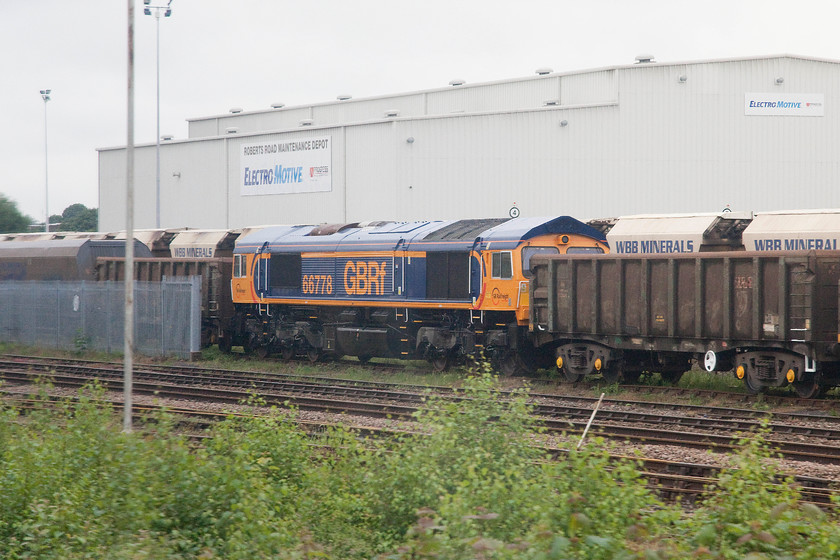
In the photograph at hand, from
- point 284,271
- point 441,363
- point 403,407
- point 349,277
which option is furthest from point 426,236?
point 403,407

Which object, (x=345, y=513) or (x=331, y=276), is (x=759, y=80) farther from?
(x=345, y=513)

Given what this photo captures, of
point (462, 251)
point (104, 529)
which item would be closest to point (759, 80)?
point (462, 251)

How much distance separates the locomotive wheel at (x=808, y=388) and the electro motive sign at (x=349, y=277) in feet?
33.1

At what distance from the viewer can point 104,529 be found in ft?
26.4

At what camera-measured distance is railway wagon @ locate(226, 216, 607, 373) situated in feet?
69.4

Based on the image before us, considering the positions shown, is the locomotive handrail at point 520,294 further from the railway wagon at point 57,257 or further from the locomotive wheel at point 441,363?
the railway wagon at point 57,257

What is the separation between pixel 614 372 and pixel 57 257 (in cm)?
2199

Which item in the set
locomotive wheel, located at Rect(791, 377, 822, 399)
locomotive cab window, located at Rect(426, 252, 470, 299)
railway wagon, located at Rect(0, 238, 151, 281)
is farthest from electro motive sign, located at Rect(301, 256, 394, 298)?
railway wagon, located at Rect(0, 238, 151, 281)

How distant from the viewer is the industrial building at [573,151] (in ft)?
119

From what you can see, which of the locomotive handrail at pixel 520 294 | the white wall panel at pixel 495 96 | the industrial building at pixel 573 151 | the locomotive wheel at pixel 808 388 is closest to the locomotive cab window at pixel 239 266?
the locomotive handrail at pixel 520 294

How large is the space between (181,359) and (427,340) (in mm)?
9184

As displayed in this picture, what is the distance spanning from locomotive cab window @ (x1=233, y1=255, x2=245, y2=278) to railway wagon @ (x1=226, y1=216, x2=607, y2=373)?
0.10 ft

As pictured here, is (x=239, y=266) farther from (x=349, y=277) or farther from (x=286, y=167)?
(x=286, y=167)

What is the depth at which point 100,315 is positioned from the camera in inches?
1155
